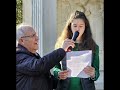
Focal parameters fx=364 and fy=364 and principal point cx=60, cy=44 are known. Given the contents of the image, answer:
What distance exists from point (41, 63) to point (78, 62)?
0.74 ft

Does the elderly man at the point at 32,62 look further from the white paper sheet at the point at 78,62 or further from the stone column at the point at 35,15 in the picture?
the stone column at the point at 35,15

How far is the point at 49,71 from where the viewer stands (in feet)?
5.90

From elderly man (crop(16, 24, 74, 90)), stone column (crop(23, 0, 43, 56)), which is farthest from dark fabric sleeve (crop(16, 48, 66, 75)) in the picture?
stone column (crop(23, 0, 43, 56))

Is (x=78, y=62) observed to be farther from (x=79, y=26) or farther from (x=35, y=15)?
(x=35, y=15)

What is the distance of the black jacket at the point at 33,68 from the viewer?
170 cm


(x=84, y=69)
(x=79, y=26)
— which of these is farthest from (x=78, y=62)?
(x=79, y=26)

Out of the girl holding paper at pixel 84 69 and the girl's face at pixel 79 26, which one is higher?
the girl's face at pixel 79 26

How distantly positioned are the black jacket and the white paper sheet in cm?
12

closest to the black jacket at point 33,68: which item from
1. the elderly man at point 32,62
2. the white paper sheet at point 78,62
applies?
the elderly man at point 32,62

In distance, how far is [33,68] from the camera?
1.72 meters
